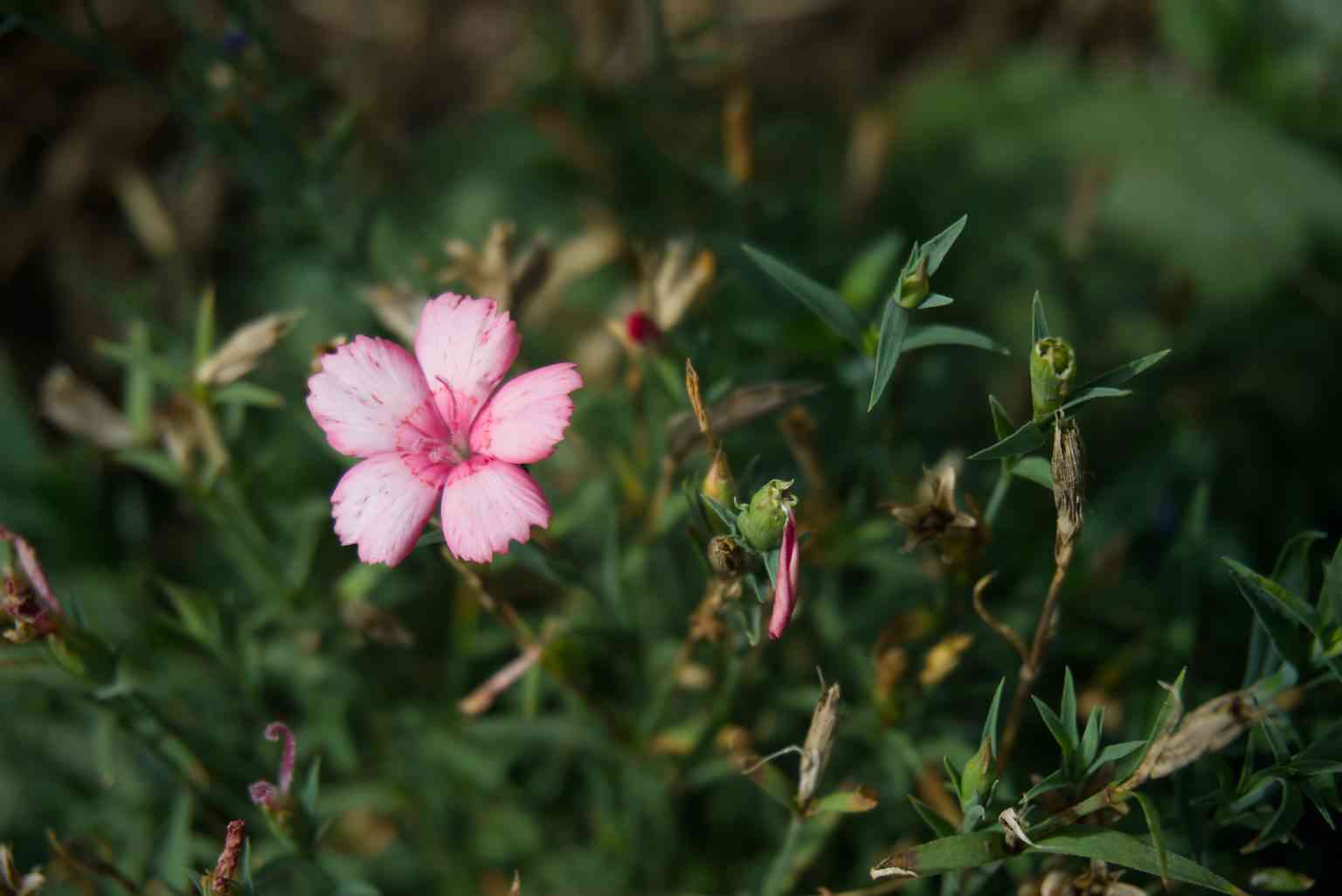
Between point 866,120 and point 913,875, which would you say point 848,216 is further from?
point 913,875

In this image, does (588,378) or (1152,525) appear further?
(588,378)

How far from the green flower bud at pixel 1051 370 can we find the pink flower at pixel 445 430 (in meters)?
0.42

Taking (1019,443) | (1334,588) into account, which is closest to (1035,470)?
(1019,443)

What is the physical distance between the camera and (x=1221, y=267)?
2.46 m

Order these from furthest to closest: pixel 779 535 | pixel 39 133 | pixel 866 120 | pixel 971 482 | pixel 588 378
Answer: pixel 39 133, pixel 866 120, pixel 588 378, pixel 971 482, pixel 779 535

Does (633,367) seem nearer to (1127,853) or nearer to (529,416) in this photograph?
(529,416)

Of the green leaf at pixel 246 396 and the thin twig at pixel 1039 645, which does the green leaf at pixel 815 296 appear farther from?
the green leaf at pixel 246 396

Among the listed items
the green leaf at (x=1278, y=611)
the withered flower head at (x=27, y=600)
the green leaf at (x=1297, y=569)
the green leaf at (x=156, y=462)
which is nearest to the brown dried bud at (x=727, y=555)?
the green leaf at (x=1278, y=611)

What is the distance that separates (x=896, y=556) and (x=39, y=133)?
8.14 ft

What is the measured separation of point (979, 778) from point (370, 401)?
70 centimetres

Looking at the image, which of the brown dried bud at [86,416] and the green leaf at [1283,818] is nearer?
the green leaf at [1283,818]

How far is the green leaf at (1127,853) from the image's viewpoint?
3.43ft

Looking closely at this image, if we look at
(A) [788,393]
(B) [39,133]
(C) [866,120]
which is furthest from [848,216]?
(B) [39,133]

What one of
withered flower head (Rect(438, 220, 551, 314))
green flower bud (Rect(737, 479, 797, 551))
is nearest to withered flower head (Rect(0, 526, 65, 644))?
withered flower head (Rect(438, 220, 551, 314))
